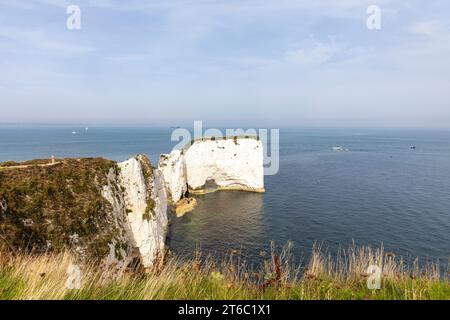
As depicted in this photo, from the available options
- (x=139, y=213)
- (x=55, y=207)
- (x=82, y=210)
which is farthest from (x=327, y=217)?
(x=55, y=207)

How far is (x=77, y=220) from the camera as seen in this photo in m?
22.6

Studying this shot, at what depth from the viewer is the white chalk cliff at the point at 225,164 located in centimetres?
7219

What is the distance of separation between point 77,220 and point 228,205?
1584 inches

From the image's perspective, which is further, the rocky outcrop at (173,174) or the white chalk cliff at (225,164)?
the white chalk cliff at (225,164)

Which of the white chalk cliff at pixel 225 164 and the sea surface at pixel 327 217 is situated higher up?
the white chalk cliff at pixel 225 164

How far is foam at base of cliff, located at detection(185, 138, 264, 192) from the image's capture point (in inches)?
2844

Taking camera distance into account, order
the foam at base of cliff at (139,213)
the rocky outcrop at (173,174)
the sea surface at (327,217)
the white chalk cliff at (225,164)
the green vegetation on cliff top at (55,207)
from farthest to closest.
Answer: the white chalk cliff at (225,164) → the rocky outcrop at (173,174) → the sea surface at (327,217) → the foam at base of cliff at (139,213) → the green vegetation on cliff top at (55,207)

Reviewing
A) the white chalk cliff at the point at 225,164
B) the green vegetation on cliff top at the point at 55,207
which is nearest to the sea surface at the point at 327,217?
the white chalk cliff at the point at 225,164

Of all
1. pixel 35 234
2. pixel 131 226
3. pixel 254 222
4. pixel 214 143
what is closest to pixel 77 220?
pixel 35 234

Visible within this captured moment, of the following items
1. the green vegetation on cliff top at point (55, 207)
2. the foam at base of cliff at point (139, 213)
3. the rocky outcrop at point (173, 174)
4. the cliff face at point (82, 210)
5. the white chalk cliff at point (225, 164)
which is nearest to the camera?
the green vegetation on cliff top at point (55, 207)

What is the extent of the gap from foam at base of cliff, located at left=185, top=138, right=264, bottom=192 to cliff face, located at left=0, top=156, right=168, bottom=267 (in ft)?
128

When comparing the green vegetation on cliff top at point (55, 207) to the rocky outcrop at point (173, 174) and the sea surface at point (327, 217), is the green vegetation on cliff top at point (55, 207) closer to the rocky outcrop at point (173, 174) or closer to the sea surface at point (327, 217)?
the sea surface at point (327, 217)

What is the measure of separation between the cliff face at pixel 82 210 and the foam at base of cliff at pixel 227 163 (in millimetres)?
39086

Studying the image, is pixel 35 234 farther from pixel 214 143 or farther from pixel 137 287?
pixel 214 143
